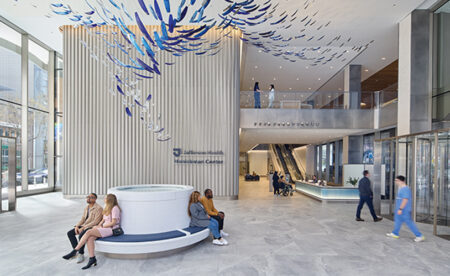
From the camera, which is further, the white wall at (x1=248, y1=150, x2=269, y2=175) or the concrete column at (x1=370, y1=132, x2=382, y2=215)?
the white wall at (x1=248, y1=150, x2=269, y2=175)

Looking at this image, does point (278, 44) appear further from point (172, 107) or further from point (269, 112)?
point (172, 107)

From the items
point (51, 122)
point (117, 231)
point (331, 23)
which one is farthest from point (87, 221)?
point (51, 122)

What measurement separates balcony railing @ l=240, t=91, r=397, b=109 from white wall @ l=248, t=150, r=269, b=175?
22.9 m

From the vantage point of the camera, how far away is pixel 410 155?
866 cm

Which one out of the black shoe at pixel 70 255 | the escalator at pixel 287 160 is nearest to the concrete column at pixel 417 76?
the black shoe at pixel 70 255

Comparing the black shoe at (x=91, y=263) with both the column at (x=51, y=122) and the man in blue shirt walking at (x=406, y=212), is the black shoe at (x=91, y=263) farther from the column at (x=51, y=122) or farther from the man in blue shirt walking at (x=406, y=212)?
the column at (x=51, y=122)

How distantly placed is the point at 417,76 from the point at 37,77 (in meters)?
17.2

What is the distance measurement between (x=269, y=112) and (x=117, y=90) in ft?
22.8

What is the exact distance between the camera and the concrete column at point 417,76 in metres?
9.85

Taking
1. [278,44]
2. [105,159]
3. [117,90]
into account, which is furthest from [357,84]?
[105,159]

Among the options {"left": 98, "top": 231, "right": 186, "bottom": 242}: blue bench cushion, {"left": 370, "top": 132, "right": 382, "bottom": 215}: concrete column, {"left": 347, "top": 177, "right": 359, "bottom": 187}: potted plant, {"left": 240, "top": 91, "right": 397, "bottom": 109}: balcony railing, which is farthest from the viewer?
{"left": 240, "top": 91, "right": 397, "bottom": 109}: balcony railing

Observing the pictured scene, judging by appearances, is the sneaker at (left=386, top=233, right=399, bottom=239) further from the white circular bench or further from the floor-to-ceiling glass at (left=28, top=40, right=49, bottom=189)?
the floor-to-ceiling glass at (left=28, top=40, right=49, bottom=189)

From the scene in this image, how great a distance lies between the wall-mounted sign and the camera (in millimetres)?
12062

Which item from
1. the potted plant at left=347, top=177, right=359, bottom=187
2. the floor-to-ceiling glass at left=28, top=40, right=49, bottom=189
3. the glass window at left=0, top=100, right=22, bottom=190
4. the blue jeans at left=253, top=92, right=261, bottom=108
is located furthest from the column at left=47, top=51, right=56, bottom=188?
the potted plant at left=347, top=177, right=359, bottom=187
